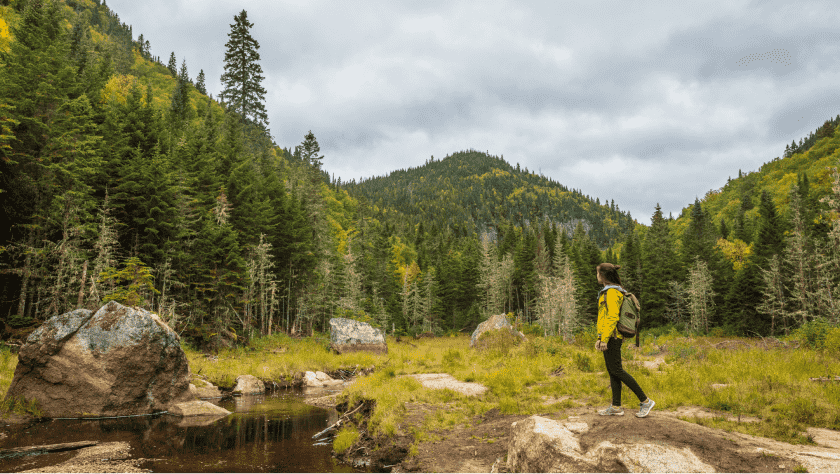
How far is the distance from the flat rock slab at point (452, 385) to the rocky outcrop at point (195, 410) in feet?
24.7

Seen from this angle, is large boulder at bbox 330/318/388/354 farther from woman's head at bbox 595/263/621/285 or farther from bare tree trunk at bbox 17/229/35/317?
woman's head at bbox 595/263/621/285

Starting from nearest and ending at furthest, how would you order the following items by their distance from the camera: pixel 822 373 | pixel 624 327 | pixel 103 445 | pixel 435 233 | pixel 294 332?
1. pixel 624 327
2. pixel 822 373
3. pixel 103 445
4. pixel 294 332
5. pixel 435 233

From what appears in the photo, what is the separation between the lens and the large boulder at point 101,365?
41.2ft

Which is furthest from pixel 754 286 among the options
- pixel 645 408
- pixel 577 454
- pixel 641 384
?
pixel 577 454

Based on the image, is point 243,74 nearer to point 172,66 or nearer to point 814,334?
point 814,334

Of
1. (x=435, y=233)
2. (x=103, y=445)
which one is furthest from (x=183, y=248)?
(x=435, y=233)

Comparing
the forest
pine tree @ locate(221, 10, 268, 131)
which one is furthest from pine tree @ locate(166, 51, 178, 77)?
pine tree @ locate(221, 10, 268, 131)

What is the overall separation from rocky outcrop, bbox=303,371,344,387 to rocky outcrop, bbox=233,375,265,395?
2492mm

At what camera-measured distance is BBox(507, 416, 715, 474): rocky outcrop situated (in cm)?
475

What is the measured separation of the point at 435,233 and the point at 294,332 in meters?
79.0

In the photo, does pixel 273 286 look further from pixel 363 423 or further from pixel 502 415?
pixel 502 415

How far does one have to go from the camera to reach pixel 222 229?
2806cm

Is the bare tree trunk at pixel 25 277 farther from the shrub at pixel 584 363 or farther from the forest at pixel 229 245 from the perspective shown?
the shrub at pixel 584 363

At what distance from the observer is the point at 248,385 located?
63.9 feet
